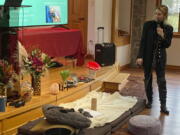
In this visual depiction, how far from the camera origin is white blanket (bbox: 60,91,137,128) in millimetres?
3660

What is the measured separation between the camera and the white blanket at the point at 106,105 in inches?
144

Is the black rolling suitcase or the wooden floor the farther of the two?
the black rolling suitcase

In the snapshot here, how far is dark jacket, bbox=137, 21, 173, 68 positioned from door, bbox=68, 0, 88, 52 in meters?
2.45

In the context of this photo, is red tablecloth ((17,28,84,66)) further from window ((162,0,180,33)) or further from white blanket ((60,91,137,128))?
window ((162,0,180,33))

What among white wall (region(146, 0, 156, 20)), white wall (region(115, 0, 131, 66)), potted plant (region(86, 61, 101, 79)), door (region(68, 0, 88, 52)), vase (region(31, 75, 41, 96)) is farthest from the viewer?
white wall (region(146, 0, 156, 20))

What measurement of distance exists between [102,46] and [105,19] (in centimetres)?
77

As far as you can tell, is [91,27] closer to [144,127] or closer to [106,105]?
[106,105]

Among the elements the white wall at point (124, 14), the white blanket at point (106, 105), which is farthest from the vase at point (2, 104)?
the white wall at point (124, 14)

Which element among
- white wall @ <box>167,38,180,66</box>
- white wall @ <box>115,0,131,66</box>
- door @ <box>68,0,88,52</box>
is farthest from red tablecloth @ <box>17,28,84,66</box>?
white wall @ <box>167,38,180,66</box>

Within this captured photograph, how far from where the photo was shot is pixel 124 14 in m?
7.55

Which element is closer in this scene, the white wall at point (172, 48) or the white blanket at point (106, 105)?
the white blanket at point (106, 105)

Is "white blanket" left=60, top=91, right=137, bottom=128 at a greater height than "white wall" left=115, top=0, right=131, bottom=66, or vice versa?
"white wall" left=115, top=0, right=131, bottom=66

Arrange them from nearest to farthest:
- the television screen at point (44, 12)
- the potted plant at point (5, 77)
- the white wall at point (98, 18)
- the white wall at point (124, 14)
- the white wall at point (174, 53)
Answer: the potted plant at point (5, 77) → the television screen at point (44, 12) → the white wall at point (98, 18) → the white wall at point (124, 14) → the white wall at point (174, 53)

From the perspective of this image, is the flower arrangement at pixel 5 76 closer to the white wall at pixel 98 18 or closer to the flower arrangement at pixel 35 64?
the flower arrangement at pixel 35 64
